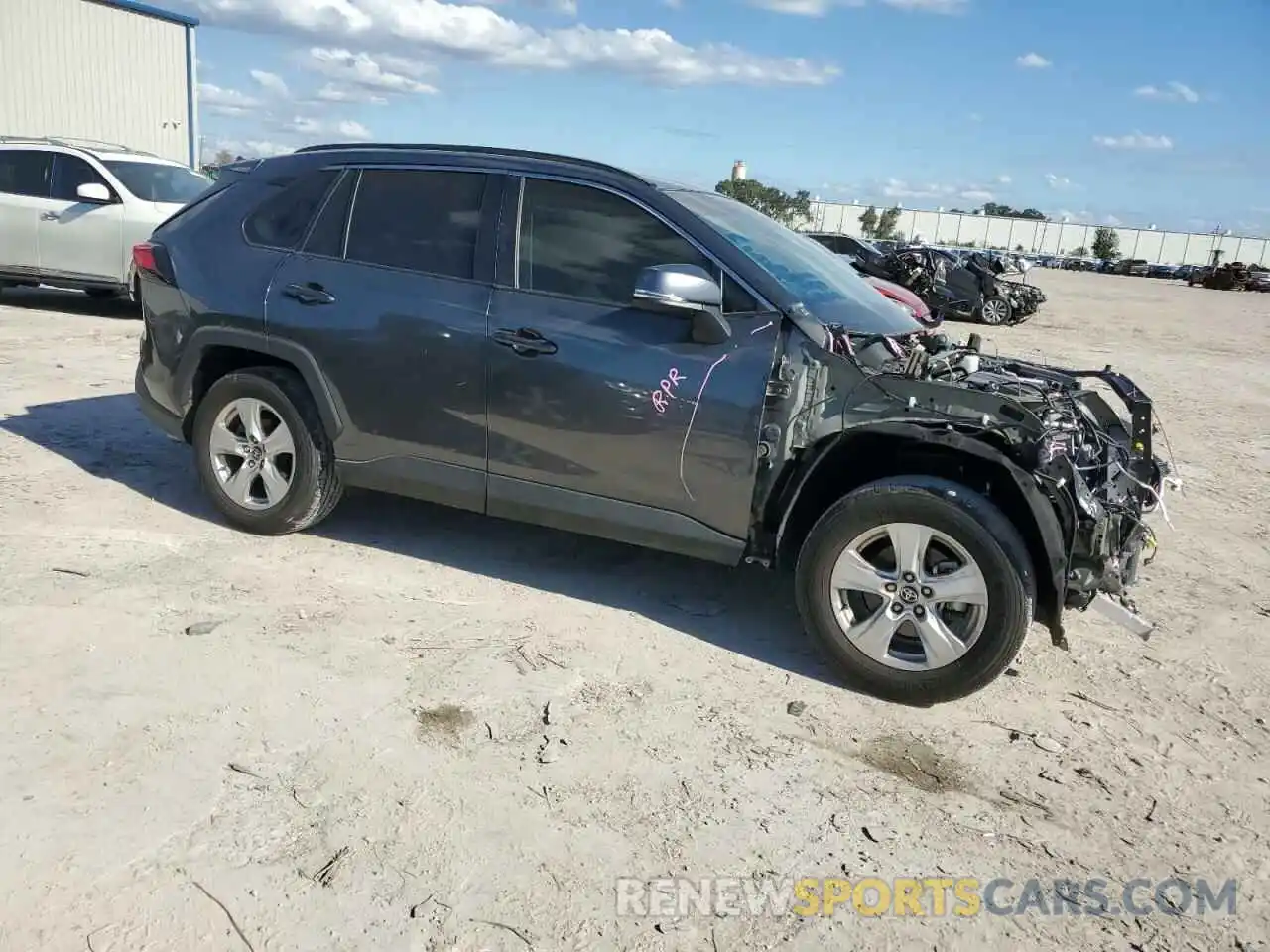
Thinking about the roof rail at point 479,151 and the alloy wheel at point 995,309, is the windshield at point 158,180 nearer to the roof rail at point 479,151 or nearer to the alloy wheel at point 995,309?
the roof rail at point 479,151

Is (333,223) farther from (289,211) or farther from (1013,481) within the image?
(1013,481)

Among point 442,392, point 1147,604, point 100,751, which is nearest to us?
point 100,751

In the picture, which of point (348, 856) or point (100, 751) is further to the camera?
point (100, 751)

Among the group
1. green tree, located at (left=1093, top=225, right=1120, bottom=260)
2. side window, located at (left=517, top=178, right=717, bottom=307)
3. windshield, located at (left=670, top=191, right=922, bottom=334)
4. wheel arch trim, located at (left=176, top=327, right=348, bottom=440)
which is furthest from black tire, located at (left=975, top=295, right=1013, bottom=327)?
green tree, located at (left=1093, top=225, right=1120, bottom=260)

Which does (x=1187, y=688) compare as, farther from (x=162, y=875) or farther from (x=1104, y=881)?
(x=162, y=875)

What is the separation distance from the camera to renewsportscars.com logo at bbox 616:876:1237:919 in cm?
262

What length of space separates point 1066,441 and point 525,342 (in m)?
2.12

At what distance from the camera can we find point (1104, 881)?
2.79 meters

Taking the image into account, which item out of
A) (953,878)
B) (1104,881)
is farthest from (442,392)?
(1104,881)

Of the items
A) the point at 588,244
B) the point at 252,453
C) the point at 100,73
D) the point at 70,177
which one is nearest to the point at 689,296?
the point at 588,244

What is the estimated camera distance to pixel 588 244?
4172 millimetres

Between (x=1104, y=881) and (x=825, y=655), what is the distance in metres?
1.26

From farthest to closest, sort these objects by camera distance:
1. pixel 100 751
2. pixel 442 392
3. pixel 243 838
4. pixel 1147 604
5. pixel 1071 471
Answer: pixel 1147 604 < pixel 442 392 < pixel 1071 471 < pixel 100 751 < pixel 243 838

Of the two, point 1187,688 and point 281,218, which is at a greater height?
point 281,218
